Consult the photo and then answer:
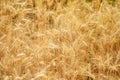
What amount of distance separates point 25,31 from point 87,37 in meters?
0.58

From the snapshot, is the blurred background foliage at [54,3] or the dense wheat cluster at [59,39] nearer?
the dense wheat cluster at [59,39]

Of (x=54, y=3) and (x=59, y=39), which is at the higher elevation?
(x=54, y=3)

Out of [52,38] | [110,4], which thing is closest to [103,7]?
[110,4]

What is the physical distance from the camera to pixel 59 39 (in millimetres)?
2861

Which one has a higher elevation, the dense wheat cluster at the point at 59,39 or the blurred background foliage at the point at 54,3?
the blurred background foliage at the point at 54,3

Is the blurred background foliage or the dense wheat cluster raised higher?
the blurred background foliage

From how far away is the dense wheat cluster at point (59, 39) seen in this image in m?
2.60

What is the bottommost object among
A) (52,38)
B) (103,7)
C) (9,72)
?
(9,72)

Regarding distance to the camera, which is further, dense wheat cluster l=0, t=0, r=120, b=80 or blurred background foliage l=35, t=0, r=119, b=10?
blurred background foliage l=35, t=0, r=119, b=10

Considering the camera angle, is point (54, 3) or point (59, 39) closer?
point (59, 39)

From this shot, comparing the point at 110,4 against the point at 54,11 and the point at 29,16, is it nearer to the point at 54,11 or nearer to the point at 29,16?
the point at 54,11

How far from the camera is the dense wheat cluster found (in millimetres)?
2600

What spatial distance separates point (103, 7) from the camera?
3.25m

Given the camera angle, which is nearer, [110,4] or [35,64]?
[35,64]
